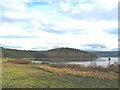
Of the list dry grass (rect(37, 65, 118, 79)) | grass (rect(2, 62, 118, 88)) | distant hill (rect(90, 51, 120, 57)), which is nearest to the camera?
grass (rect(2, 62, 118, 88))

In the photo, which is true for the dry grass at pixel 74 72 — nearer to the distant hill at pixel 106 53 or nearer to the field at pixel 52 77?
the field at pixel 52 77

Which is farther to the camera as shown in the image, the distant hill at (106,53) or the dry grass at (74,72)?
the dry grass at (74,72)

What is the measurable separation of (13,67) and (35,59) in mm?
759

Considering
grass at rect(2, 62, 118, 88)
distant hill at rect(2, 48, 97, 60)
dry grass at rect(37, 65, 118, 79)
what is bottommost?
grass at rect(2, 62, 118, 88)

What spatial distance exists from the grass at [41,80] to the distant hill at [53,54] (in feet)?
1.09

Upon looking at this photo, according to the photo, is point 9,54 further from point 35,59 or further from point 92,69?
point 92,69

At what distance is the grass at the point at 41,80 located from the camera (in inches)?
308

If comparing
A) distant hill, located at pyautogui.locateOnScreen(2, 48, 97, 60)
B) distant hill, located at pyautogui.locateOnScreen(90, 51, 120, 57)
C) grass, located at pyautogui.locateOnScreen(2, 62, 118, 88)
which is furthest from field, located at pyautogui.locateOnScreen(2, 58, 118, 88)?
distant hill, located at pyautogui.locateOnScreen(90, 51, 120, 57)

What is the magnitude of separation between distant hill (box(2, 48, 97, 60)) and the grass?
1.09 feet

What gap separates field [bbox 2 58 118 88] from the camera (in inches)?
309

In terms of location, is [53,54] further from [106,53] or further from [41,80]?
[106,53]

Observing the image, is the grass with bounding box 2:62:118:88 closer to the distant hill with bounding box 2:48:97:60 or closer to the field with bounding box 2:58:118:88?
the field with bounding box 2:58:118:88

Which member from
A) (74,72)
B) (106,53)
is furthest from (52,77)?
(106,53)

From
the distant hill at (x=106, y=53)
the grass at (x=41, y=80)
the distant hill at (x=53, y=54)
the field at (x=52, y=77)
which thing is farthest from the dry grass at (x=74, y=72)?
the distant hill at (x=106, y=53)
